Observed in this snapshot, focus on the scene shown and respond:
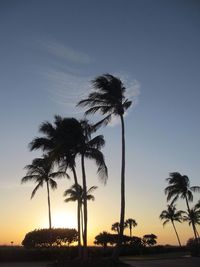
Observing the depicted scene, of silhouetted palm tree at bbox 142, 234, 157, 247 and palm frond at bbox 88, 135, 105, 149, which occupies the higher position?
palm frond at bbox 88, 135, 105, 149

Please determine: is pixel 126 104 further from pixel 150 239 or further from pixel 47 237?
pixel 150 239

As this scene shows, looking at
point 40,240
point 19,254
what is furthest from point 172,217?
point 19,254

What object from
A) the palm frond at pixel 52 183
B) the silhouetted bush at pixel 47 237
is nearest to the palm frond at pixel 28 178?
the palm frond at pixel 52 183

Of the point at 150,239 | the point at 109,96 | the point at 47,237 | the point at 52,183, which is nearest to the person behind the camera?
the point at 109,96

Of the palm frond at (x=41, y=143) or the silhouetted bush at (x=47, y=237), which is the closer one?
the palm frond at (x=41, y=143)

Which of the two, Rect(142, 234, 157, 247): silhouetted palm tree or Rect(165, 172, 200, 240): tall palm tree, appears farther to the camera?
Rect(142, 234, 157, 247): silhouetted palm tree

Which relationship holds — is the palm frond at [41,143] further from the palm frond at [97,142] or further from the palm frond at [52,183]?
the palm frond at [52,183]

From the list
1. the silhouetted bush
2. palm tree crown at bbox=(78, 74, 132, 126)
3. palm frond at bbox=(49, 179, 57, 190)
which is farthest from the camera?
the silhouetted bush

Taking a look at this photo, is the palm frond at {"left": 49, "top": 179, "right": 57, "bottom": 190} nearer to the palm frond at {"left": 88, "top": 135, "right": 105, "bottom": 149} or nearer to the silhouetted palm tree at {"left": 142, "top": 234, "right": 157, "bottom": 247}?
the palm frond at {"left": 88, "top": 135, "right": 105, "bottom": 149}

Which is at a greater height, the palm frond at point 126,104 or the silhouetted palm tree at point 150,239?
the palm frond at point 126,104

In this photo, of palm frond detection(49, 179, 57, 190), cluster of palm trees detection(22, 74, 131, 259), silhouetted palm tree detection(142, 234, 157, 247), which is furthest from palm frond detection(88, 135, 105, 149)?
silhouetted palm tree detection(142, 234, 157, 247)

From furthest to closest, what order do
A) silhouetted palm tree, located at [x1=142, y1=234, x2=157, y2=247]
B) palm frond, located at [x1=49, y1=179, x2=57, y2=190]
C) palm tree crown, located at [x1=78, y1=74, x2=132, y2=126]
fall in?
1. silhouetted palm tree, located at [x1=142, y1=234, x2=157, y2=247]
2. palm frond, located at [x1=49, y1=179, x2=57, y2=190]
3. palm tree crown, located at [x1=78, y1=74, x2=132, y2=126]

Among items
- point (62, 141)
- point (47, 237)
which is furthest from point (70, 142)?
point (47, 237)

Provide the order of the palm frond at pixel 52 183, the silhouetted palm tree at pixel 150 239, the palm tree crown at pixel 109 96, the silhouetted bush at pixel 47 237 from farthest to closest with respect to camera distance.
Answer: the silhouetted palm tree at pixel 150 239 < the silhouetted bush at pixel 47 237 < the palm frond at pixel 52 183 < the palm tree crown at pixel 109 96
